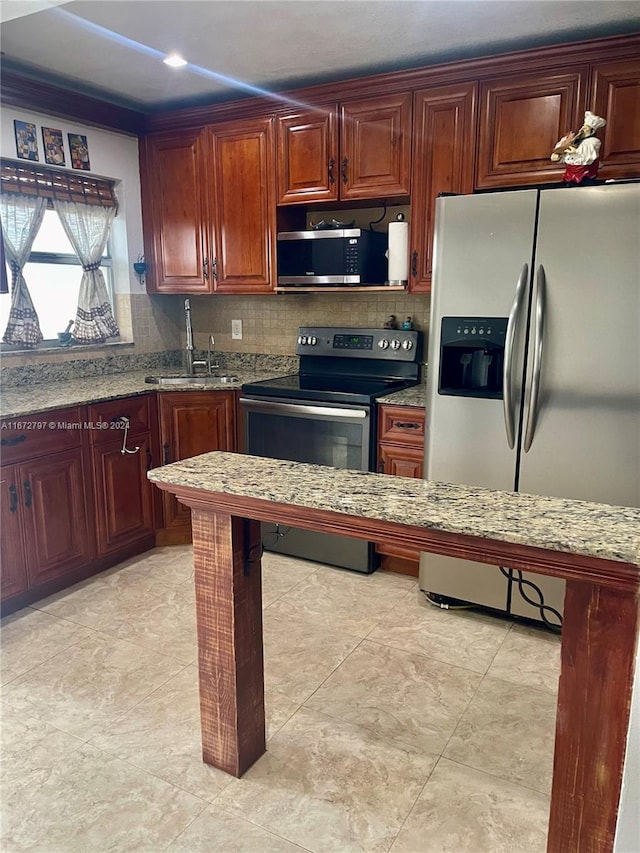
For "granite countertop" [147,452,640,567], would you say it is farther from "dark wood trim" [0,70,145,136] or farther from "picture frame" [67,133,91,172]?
"picture frame" [67,133,91,172]

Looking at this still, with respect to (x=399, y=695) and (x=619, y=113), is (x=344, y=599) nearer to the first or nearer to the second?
(x=399, y=695)

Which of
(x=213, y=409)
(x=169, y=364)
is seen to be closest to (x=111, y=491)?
(x=213, y=409)

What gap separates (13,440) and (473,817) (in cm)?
220

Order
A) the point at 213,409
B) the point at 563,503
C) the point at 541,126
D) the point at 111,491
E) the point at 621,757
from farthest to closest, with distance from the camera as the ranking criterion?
the point at 213,409 < the point at 111,491 < the point at 541,126 < the point at 563,503 < the point at 621,757

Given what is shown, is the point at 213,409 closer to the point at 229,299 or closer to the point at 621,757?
the point at 229,299

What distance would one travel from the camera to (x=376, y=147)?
10.0 ft

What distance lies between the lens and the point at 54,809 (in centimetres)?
168

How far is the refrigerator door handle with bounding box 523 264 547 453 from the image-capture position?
7.63 ft

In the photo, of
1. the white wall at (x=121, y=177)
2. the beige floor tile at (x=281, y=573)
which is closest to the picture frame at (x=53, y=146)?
the white wall at (x=121, y=177)

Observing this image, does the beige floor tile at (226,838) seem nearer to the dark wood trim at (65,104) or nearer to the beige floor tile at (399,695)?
the beige floor tile at (399,695)

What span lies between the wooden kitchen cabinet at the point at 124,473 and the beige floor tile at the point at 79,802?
4.25 feet

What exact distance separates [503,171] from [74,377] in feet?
8.23

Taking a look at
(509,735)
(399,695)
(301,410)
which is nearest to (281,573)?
(301,410)

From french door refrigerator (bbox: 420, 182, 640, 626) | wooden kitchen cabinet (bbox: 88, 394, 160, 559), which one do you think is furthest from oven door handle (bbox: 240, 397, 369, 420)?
wooden kitchen cabinet (bbox: 88, 394, 160, 559)
